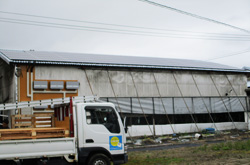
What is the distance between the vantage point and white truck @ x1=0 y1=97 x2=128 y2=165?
29.5ft

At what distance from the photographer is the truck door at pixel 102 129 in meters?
9.96

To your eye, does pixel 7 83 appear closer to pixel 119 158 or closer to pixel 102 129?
pixel 102 129

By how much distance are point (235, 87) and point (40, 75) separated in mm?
17098

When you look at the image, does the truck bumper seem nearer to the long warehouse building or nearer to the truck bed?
the truck bed

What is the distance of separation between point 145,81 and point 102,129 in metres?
14.2

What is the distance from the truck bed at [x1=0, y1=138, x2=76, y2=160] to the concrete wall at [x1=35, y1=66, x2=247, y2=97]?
38.9ft

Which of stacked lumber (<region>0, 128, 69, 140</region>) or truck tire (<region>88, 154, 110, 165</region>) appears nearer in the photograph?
stacked lumber (<region>0, 128, 69, 140</region>)

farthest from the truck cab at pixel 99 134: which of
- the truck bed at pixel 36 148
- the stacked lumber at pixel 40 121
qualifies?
the stacked lumber at pixel 40 121

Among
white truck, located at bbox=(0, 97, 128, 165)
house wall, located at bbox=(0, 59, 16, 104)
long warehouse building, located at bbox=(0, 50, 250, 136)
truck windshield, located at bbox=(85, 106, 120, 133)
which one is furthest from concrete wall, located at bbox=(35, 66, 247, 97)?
truck windshield, located at bbox=(85, 106, 120, 133)

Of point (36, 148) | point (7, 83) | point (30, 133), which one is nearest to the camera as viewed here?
point (36, 148)

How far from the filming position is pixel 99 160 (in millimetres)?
10016

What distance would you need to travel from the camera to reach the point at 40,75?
20.6 m

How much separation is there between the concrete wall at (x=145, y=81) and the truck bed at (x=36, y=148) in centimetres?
1186

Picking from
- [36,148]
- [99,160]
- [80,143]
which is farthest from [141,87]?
[36,148]
